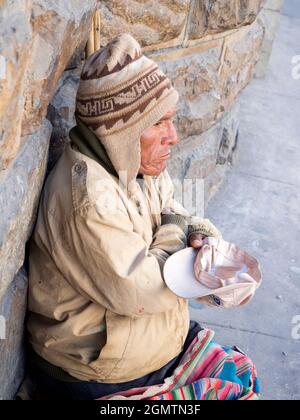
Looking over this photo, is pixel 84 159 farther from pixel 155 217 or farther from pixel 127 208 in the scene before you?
pixel 155 217

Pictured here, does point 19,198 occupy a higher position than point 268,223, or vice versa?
point 19,198

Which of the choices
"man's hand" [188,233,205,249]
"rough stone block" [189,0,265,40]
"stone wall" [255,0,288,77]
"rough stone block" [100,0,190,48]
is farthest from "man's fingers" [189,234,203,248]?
"stone wall" [255,0,288,77]

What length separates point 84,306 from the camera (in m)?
1.84

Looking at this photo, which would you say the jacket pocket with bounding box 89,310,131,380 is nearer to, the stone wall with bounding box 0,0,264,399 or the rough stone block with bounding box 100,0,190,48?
the stone wall with bounding box 0,0,264,399

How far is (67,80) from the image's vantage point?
6.93ft

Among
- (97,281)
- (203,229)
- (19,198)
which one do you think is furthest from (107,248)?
(203,229)

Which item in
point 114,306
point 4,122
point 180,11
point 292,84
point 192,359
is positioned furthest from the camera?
point 292,84

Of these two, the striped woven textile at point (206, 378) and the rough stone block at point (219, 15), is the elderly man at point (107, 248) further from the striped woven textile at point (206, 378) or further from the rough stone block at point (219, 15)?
the rough stone block at point (219, 15)

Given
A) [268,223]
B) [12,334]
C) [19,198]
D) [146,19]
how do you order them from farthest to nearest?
[268,223]
[146,19]
[12,334]
[19,198]

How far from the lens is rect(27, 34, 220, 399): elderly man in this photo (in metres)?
1.73

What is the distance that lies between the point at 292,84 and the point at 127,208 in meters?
4.55

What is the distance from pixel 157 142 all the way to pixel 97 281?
1.49 ft

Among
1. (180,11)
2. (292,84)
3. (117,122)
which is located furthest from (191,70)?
(292,84)

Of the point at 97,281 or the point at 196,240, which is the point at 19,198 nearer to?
the point at 97,281
